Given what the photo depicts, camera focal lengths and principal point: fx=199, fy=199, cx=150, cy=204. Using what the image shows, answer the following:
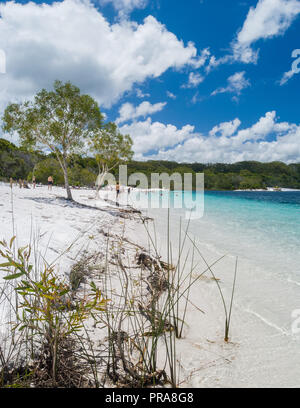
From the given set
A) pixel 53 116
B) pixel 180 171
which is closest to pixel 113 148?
pixel 53 116

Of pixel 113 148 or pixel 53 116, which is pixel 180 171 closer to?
pixel 113 148

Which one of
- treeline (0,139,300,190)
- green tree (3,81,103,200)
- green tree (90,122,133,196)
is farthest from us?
treeline (0,139,300,190)

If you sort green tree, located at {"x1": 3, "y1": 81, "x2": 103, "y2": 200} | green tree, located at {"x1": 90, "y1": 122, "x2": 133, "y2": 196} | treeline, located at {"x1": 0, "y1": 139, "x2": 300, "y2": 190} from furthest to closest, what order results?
treeline, located at {"x1": 0, "y1": 139, "x2": 300, "y2": 190}
green tree, located at {"x1": 90, "y1": 122, "x2": 133, "y2": 196}
green tree, located at {"x1": 3, "y1": 81, "x2": 103, "y2": 200}

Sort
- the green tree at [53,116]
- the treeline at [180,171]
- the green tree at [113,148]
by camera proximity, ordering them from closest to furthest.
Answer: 1. the green tree at [53,116]
2. the green tree at [113,148]
3. the treeline at [180,171]

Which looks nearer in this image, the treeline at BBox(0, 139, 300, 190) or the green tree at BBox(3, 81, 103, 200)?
the green tree at BBox(3, 81, 103, 200)

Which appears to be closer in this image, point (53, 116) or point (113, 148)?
point (53, 116)

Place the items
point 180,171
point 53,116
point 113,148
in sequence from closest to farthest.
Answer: point 53,116 < point 113,148 < point 180,171

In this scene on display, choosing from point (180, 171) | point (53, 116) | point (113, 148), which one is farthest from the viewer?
point (180, 171)

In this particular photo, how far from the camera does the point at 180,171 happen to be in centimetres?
4056

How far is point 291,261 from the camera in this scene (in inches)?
189

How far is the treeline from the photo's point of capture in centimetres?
3797

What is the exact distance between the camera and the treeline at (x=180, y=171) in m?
38.0

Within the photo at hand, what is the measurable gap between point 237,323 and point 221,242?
424 centimetres
